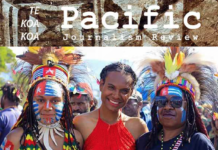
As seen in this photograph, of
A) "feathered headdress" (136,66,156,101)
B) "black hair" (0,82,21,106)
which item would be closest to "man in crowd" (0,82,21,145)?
"black hair" (0,82,21,106)

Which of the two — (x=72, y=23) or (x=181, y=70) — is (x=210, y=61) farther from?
(x=72, y=23)

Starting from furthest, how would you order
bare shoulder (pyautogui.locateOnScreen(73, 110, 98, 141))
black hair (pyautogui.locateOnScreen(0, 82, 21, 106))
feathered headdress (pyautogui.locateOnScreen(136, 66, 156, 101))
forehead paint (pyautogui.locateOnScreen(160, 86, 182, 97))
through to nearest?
black hair (pyautogui.locateOnScreen(0, 82, 21, 106)), feathered headdress (pyautogui.locateOnScreen(136, 66, 156, 101)), bare shoulder (pyautogui.locateOnScreen(73, 110, 98, 141)), forehead paint (pyautogui.locateOnScreen(160, 86, 182, 97))

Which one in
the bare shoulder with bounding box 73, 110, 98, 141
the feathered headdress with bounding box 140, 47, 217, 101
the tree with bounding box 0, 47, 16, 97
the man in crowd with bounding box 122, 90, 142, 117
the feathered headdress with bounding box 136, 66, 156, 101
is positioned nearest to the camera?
the feathered headdress with bounding box 140, 47, 217, 101

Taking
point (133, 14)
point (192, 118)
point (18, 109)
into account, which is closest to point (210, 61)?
point (192, 118)

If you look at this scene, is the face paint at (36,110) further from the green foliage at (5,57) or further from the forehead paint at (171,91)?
the green foliage at (5,57)

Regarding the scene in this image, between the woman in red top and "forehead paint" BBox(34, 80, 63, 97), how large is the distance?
442mm

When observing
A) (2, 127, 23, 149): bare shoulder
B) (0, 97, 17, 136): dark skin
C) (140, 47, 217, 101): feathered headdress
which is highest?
(140, 47, 217, 101): feathered headdress

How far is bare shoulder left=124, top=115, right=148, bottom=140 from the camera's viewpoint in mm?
3974

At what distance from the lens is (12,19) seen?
208 inches

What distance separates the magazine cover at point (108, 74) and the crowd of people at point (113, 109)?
0.03 ft

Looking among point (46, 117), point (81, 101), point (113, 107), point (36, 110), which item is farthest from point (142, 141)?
point (81, 101)

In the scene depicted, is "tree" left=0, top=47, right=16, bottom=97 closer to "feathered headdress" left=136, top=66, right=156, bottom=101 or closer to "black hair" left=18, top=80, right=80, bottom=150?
"black hair" left=18, top=80, right=80, bottom=150

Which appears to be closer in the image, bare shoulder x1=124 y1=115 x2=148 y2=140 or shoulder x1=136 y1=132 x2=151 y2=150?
shoulder x1=136 y1=132 x2=151 y2=150

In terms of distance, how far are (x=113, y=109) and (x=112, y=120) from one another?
0.16 metres
